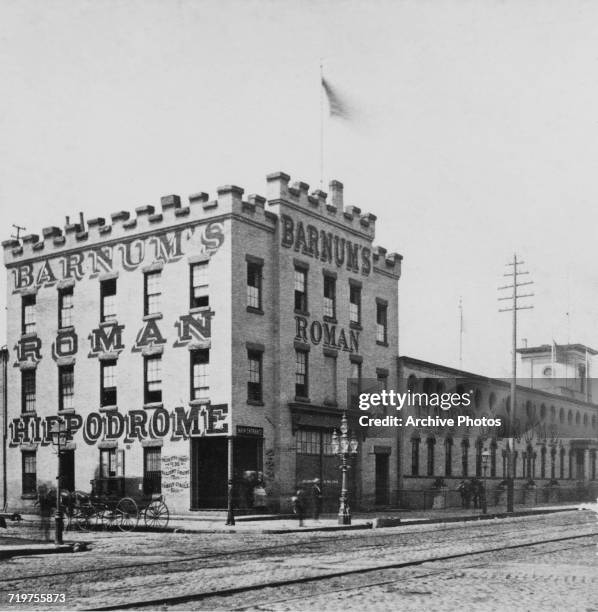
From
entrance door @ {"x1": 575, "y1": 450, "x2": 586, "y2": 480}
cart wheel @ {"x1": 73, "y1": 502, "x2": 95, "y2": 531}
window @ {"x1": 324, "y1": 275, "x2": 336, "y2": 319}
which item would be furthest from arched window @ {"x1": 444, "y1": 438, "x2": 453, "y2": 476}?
cart wheel @ {"x1": 73, "y1": 502, "x2": 95, "y2": 531}

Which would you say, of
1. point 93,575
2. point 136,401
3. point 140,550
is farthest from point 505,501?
point 93,575

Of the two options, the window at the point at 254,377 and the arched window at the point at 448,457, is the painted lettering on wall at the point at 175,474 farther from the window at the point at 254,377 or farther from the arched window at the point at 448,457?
the arched window at the point at 448,457

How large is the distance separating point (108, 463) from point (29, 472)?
457 centimetres

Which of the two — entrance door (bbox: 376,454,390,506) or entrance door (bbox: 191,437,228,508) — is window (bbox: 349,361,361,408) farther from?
entrance door (bbox: 191,437,228,508)

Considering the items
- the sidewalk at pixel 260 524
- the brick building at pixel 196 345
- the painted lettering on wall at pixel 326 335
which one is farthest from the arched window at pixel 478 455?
the painted lettering on wall at pixel 326 335

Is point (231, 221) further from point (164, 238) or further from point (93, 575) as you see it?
point (93, 575)

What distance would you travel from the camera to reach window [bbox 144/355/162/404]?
117 ft

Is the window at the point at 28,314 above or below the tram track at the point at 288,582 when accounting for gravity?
above

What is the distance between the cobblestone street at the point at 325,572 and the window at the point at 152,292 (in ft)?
41.2

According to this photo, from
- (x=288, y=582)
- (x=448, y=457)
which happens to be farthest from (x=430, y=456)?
(x=288, y=582)

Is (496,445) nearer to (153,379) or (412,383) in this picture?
(412,383)

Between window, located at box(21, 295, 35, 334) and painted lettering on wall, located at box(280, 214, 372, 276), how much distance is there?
1194 cm

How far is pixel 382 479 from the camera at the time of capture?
42.4m

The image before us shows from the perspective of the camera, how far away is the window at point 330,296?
39156mm
